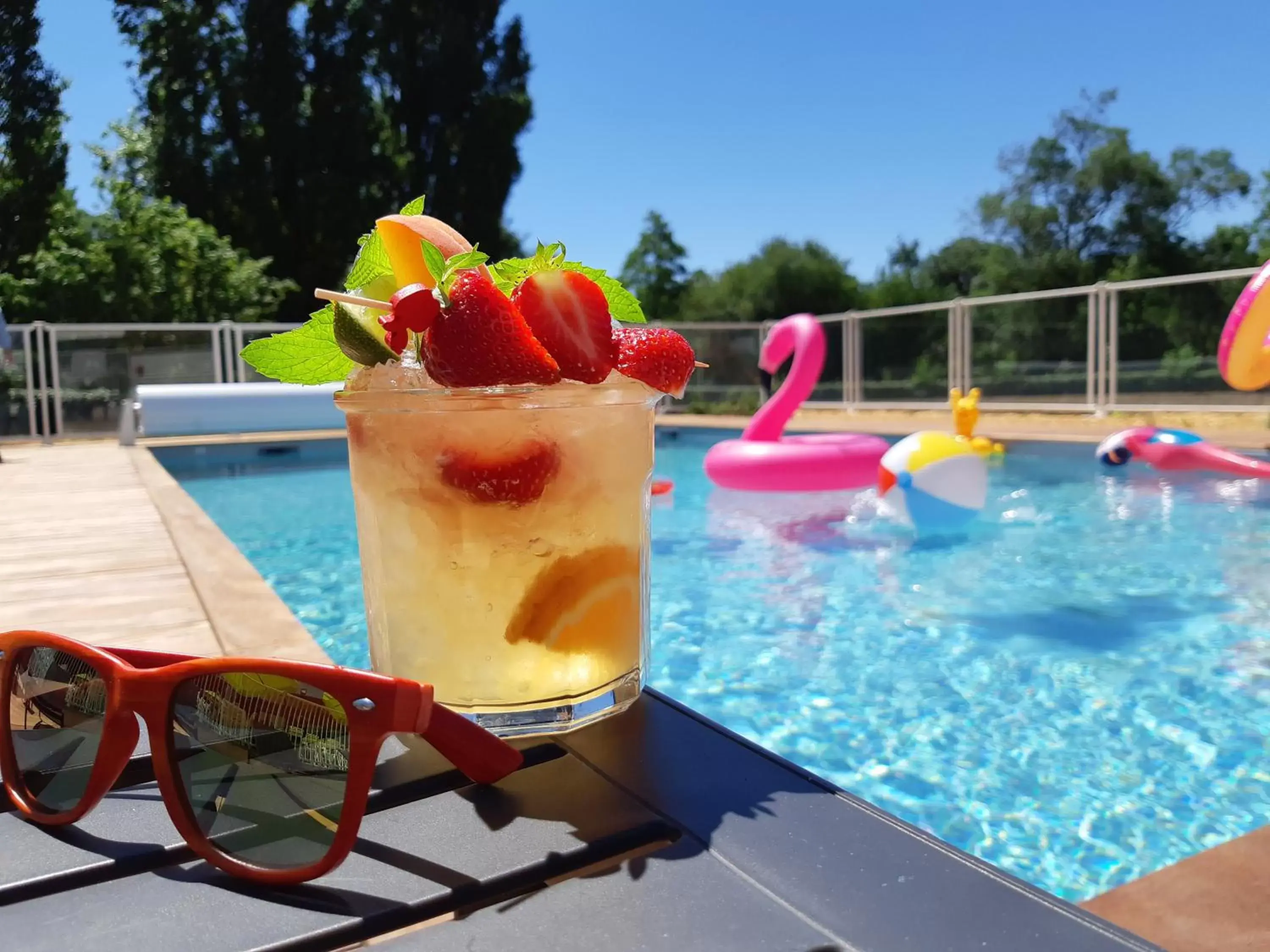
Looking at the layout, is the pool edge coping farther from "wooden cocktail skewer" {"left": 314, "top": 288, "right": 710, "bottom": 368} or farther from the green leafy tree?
the green leafy tree

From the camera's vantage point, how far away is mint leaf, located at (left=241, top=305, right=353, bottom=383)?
0.84m

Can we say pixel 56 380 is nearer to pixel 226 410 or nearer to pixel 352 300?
pixel 226 410

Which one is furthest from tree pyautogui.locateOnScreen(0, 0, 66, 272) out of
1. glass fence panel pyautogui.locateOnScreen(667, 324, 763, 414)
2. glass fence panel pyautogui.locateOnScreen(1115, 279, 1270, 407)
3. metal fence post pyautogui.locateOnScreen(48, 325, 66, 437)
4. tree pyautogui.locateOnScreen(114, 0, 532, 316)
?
glass fence panel pyautogui.locateOnScreen(1115, 279, 1270, 407)

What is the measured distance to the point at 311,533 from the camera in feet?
20.9

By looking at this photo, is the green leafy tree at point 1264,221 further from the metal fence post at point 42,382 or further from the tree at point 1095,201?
the metal fence post at point 42,382

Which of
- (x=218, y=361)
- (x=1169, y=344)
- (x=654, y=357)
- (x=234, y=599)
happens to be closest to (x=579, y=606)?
(x=654, y=357)

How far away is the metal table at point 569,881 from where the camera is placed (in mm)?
537

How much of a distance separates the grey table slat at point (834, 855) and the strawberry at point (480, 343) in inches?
13.2

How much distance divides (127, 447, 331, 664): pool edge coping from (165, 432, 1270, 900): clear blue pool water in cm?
61

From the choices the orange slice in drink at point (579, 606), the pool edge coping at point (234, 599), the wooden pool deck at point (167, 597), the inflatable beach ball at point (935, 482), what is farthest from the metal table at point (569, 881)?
the inflatable beach ball at point (935, 482)

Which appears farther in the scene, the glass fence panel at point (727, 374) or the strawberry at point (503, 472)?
the glass fence panel at point (727, 374)

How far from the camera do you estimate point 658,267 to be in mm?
46594

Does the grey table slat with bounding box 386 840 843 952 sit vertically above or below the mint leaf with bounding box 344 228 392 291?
below

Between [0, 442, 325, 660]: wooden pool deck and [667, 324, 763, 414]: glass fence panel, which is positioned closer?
[0, 442, 325, 660]: wooden pool deck
